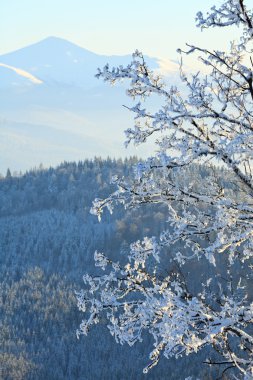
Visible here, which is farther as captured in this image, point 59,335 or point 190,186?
point 59,335

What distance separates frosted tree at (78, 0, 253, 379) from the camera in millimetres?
7211

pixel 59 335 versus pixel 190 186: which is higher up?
pixel 190 186

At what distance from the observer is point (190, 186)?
25.9ft

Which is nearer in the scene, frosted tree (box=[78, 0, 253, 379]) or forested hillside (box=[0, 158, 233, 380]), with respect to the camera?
frosted tree (box=[78, 0, 253, 379])

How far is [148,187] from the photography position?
774cm

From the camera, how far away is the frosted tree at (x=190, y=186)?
721 centimetres

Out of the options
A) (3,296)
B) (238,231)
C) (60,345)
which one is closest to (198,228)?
(238,231)

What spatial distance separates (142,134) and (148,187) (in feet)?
1.99

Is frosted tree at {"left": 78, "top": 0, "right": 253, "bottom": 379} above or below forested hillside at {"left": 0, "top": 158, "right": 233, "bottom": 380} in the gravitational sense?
above

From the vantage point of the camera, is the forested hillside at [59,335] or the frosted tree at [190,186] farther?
the forested hillside at [59,335]

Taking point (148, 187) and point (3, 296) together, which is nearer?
point (148, 187)

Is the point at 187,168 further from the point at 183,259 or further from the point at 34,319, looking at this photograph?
the point at 34,319

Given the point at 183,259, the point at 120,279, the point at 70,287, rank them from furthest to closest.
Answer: the point at 70,287 → the point at 183,259 → the point at 120,279

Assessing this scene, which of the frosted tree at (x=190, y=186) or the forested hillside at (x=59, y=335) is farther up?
the frosted tree at (x=190, y=186)
